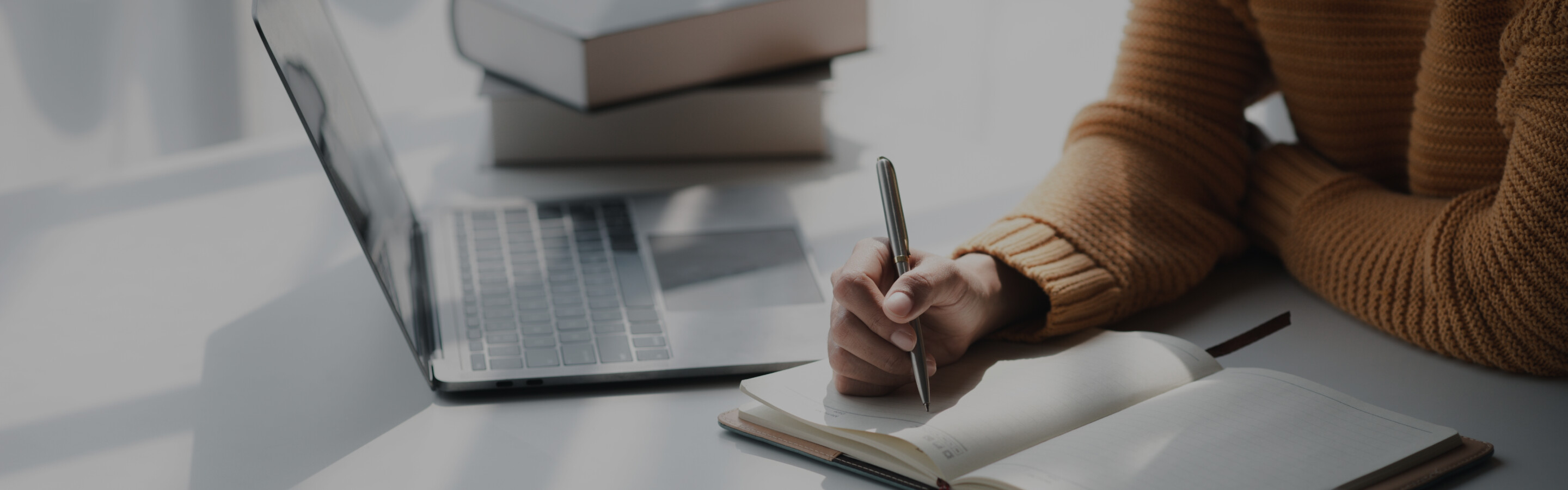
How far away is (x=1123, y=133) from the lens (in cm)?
79

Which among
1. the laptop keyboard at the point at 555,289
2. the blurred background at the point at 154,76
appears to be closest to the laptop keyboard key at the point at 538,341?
the laptop keyboard at the point at 555,289

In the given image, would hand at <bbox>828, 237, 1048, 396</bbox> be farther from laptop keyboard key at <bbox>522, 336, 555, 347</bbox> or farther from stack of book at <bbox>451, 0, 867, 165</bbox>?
stack of book at <bbox>451, 0, 867, 165</bbox>

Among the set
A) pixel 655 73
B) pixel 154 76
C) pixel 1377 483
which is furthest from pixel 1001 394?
pixel 154 76

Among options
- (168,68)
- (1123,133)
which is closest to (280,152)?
(168,68)

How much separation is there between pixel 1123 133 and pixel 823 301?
0.25 metres

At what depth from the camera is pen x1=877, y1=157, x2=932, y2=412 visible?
54cm

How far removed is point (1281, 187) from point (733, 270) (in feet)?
1.27

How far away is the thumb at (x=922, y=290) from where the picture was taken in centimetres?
53

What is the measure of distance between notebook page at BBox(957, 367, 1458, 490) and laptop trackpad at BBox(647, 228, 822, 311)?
0.26 metres

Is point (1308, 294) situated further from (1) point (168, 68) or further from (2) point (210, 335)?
(1) point (168, 68)

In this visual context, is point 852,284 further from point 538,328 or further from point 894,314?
point 538,328

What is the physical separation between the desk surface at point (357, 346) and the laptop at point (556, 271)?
0.07 ft

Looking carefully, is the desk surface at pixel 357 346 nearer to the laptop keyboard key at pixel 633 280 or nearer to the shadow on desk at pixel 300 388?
the shadow on desk at pixel 300 388

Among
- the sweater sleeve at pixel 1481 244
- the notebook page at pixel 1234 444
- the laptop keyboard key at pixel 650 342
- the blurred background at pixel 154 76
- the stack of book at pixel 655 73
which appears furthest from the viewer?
the blurred background at pixel 154 76
